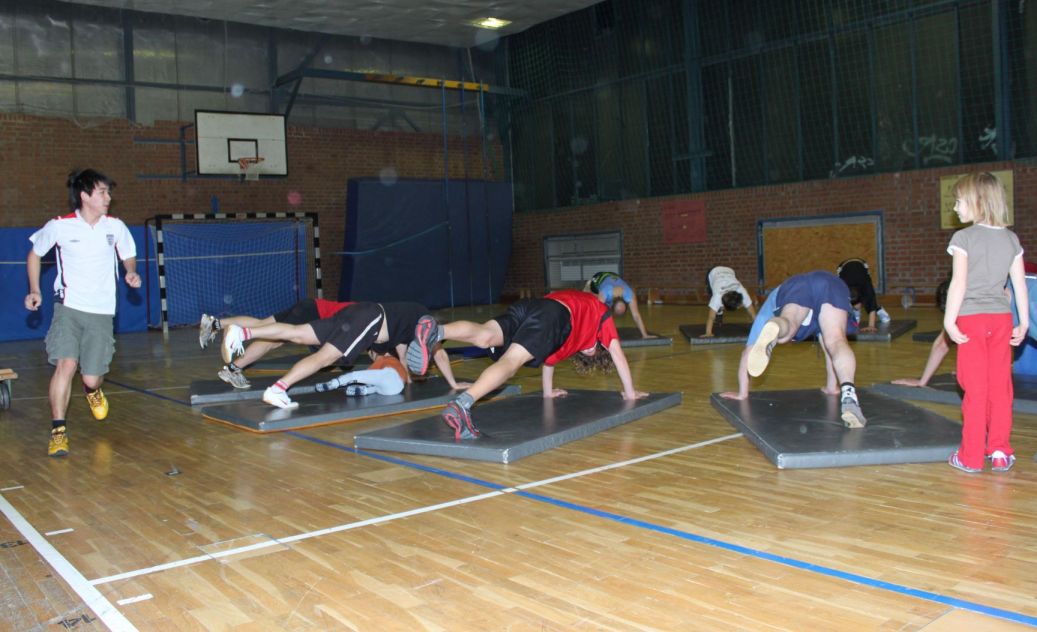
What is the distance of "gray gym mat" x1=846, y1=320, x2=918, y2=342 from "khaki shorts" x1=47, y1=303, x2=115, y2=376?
22.4ft

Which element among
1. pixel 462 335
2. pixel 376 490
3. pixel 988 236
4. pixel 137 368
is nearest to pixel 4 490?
pixel 376 490

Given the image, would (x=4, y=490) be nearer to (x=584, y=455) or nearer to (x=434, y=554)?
(x=434, y=554)

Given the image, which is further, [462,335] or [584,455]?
[462,335]

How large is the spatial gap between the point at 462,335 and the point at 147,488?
1.70 meters

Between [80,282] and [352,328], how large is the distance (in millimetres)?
1481

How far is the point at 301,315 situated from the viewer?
6.15m

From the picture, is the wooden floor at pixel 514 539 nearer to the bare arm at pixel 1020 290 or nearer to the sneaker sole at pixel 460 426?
the sneaker sole at pixel 460 426

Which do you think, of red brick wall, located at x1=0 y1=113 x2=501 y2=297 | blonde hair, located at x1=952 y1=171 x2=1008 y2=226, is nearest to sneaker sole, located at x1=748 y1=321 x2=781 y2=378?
blonde hair, located at x1=952 y1=171 x2=1008 y2=226

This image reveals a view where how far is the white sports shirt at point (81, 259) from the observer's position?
4750mm

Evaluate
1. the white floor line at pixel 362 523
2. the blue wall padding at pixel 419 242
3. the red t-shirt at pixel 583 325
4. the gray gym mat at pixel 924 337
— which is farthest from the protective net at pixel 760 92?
the white floor line at pixel 362 523

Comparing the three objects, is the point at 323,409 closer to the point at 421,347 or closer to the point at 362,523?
the point at 421,347

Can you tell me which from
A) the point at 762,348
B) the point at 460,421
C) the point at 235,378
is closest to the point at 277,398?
the point at 235,378

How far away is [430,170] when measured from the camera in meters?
17.6

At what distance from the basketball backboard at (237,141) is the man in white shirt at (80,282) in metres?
9.77
